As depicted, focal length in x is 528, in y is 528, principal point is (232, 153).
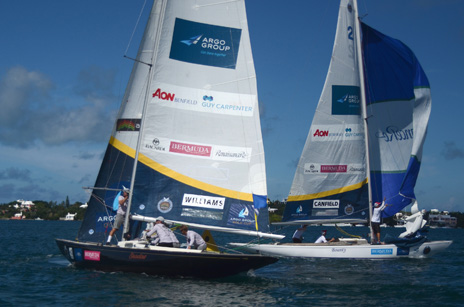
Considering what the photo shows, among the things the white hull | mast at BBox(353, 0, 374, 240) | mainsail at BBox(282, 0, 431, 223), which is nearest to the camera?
the white hull

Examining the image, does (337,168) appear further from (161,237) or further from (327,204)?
(161,237)

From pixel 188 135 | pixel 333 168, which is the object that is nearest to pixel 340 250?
pixel 333 168

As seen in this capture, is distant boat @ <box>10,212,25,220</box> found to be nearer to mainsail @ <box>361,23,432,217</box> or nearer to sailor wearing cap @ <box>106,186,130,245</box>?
mainsail @ <box>361,23,432,217</box>

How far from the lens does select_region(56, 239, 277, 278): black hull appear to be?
16125mm

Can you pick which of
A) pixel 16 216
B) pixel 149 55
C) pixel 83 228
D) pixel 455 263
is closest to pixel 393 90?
pixel 455 263

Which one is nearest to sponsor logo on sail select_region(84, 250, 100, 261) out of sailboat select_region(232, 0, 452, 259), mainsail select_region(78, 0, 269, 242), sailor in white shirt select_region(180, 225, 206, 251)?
mainsail select_region(78, 0, 269, 242)

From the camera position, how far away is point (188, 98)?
1816 cm

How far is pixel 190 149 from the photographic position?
1806 centimetres

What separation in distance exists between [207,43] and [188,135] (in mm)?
3274

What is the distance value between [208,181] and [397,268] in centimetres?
904

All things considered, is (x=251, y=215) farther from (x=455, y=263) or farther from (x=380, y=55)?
(x=380, y=55)

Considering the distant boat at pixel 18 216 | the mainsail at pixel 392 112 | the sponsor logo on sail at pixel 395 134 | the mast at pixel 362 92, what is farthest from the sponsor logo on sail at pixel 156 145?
the distant boat at pixel 18 216

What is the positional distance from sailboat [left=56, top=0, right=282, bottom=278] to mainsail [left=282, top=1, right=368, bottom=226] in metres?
9.43

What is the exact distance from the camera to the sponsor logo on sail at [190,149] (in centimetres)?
1803
